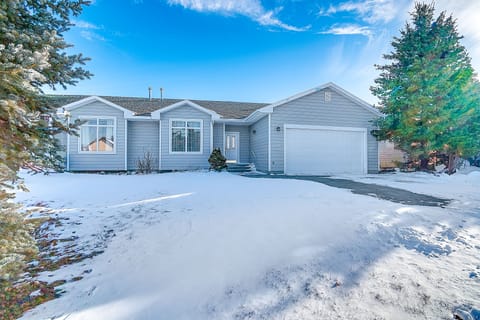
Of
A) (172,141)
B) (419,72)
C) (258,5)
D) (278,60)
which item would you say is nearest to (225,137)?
(172,141)

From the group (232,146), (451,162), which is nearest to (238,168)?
(232,146)

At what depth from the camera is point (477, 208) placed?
392 cm

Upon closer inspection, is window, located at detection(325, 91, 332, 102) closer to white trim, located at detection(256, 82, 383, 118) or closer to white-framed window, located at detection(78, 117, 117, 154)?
white trim, located at detection(256, 82, 383, 118)

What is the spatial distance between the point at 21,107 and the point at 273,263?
2585mm

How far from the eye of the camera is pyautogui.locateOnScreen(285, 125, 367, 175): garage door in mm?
10562

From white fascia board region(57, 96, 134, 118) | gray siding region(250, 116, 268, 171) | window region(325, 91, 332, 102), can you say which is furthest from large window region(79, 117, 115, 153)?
window region(325, 91, 332, 102)

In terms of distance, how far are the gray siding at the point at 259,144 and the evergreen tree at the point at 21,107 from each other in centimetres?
883

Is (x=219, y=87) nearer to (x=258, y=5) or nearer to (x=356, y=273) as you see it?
(x=258, y=5)

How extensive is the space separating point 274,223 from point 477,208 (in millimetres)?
3894

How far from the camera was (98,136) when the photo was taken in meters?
10.6

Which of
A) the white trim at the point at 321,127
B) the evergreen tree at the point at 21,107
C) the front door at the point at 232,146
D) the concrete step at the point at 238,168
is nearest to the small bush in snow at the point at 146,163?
the concrete step at the point at 238,168

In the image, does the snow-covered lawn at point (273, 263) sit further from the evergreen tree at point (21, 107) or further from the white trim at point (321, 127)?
the white trim at point (321, 127)

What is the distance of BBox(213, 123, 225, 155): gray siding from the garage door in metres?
3.91

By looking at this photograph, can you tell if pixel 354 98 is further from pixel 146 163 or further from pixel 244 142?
pixel 146 163
